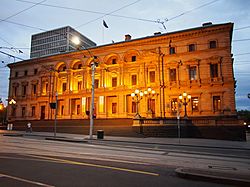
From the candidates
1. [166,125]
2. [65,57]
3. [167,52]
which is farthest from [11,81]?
[166,125]

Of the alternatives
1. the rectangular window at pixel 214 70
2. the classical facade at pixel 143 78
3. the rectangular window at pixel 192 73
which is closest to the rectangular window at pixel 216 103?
the classical facade at pixel 143 78

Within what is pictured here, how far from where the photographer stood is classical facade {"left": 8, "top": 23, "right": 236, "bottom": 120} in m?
33.9

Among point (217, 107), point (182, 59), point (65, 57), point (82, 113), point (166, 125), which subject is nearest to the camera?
point (166, 125)

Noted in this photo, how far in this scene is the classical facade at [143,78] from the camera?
33906mm

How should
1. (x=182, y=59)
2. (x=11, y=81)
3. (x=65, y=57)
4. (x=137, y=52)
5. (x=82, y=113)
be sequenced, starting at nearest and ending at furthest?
(x=182, y=59), (x=137, y=52), (x=82, y=113), (x=65, y=57), (x=11, y=81)

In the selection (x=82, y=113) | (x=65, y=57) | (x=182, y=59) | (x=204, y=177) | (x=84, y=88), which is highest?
(x=65, y=57)

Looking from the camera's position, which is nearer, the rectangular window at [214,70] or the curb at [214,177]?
the curb at [214,177]

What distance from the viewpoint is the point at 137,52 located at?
40.8m

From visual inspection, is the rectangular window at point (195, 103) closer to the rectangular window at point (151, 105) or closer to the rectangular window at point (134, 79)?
the rectangular window at point (151, 105)

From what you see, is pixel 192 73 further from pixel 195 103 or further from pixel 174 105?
pixel 174 105

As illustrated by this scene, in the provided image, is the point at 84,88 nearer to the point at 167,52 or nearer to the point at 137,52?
the point at 137,52

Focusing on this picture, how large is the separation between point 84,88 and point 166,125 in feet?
75.5

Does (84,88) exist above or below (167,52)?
below

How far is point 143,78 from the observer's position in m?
39.3
